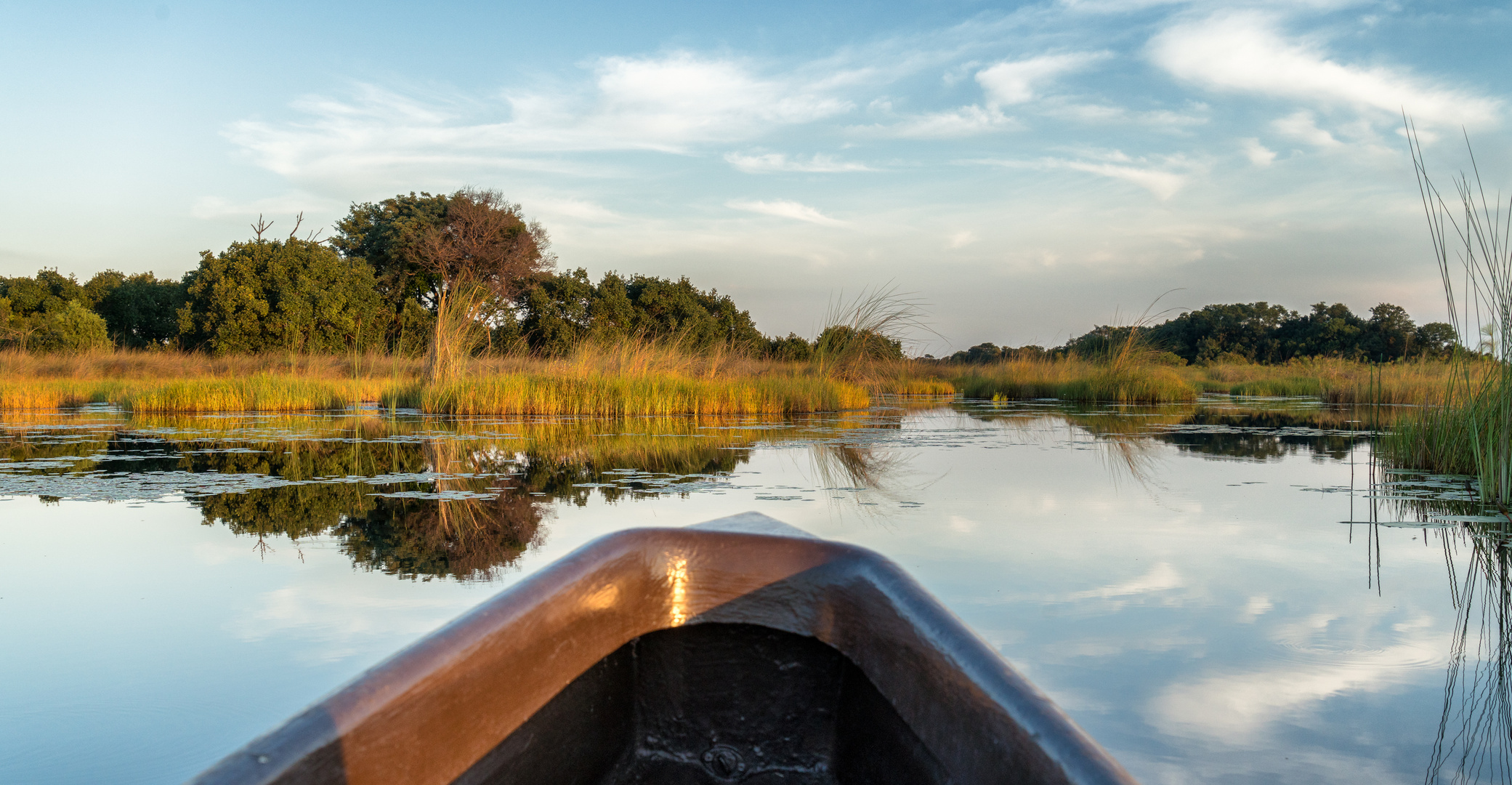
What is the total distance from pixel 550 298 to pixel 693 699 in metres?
24.0

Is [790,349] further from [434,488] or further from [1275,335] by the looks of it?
[1275,335]

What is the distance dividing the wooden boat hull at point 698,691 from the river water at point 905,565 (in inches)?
13.2

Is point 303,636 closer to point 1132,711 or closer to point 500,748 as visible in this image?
point 500,748

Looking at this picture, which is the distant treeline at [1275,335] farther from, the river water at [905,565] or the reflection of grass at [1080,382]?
the river water at [905,565]

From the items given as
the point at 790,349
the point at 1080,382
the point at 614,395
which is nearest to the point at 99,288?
the point at 790,349

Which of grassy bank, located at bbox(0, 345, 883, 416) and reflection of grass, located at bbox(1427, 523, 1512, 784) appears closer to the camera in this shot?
reflection of grass, located at bbox(1427, 523, 1512, 784)

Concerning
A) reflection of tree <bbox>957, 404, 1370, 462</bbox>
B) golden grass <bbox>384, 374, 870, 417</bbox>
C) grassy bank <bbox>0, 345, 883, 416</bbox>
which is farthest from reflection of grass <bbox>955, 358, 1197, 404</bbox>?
golden grass <bbox>384, 374, 870, 417</bbox>

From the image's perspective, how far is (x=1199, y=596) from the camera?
6.26 feet

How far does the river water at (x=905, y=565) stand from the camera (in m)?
1.19

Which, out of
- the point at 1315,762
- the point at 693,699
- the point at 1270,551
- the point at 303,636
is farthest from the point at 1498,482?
the point at 303,636

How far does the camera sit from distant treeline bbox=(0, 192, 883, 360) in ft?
61.8

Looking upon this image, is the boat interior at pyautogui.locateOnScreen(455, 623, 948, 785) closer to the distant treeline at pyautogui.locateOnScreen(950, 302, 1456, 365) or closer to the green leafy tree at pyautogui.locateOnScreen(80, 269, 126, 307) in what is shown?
the distant treeline at pyautogui.locateOnScreen(950, 302, 1456, 365)

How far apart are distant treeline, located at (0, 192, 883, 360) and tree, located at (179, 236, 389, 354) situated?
0.10 ft

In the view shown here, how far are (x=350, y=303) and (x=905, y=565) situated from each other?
70.0ft
